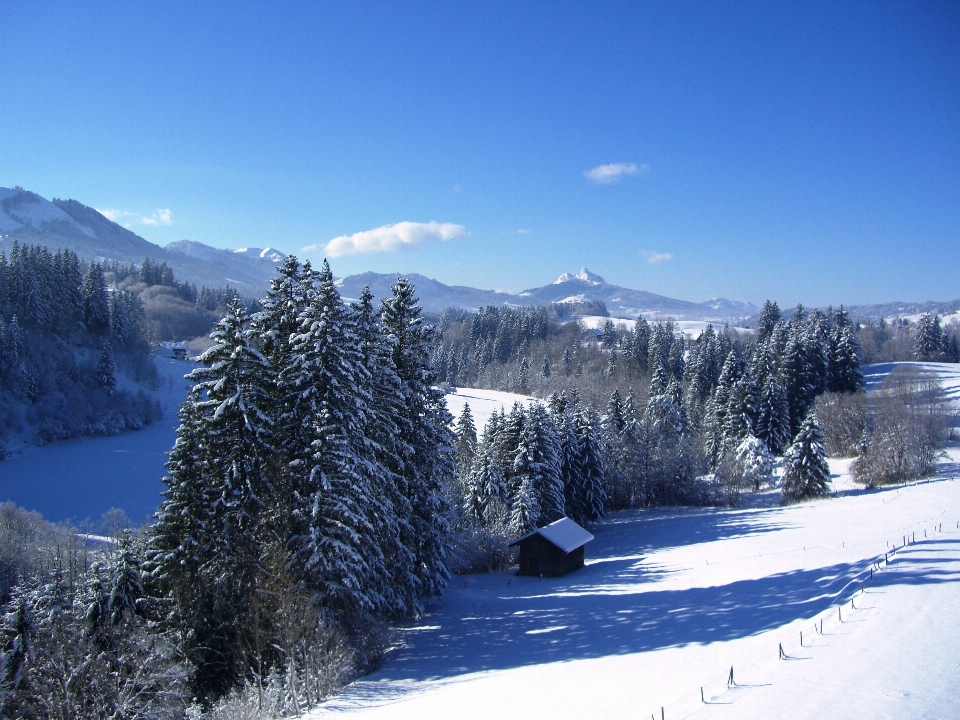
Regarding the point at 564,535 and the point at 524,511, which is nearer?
the point at 564,535

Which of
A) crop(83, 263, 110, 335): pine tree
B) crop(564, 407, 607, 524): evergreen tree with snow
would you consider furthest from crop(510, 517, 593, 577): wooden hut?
crop(83, 263, 110, 335): pine tree

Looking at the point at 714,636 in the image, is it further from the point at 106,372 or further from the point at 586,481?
the point at 106,372

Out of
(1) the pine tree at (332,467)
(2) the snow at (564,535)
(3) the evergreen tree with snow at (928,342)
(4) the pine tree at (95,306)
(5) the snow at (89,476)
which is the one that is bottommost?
(5) the snow at (89,476)

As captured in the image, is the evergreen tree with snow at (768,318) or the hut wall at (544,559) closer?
the hut wall at (544,559)

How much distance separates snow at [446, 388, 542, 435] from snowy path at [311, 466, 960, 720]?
61777 millimetres

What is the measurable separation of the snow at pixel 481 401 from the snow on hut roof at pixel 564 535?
52.9 meters

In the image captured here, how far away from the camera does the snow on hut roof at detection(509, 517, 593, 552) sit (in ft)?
114

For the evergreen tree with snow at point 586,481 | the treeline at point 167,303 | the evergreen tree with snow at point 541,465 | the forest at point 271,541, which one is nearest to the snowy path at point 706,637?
the forest at point 271,541

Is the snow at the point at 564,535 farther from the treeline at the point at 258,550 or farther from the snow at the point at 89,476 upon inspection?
the snow at the point at 89,476

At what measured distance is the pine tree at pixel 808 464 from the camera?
1822 inches

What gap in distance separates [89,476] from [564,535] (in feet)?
199

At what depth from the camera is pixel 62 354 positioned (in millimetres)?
83500

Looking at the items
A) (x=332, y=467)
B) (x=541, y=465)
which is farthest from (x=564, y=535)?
(x=332, y=467)

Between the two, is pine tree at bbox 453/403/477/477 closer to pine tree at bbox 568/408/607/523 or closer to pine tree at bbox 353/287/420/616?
pine tree at bbox 568/408/607/523
